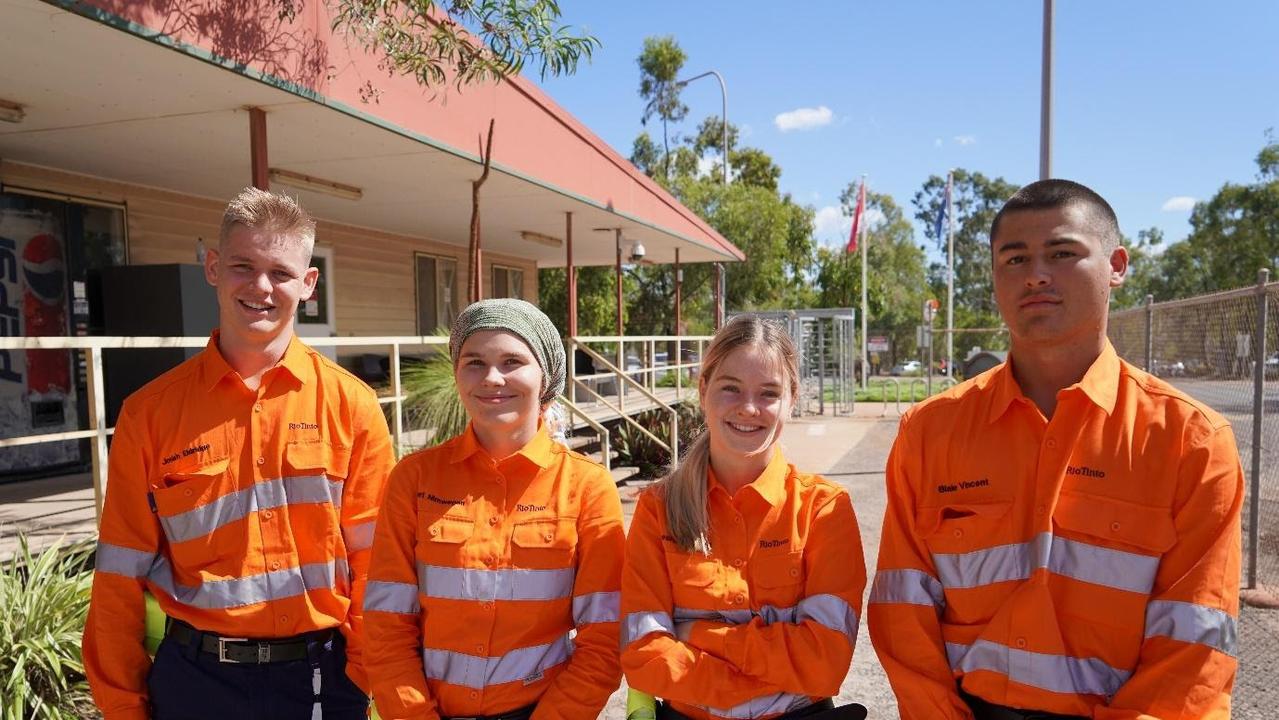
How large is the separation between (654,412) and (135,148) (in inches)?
282

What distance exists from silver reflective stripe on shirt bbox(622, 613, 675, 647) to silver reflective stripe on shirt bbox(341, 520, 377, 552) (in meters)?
0.77

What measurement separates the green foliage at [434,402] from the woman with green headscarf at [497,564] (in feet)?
14.4

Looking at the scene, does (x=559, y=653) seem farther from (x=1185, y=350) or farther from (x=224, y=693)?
(x=1185, y=350)

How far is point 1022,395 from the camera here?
1836mm

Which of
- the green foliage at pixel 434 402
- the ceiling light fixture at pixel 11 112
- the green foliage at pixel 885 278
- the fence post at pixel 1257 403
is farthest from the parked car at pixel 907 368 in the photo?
the ceiling light fixture at pixel 11 112

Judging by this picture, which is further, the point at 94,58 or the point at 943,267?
the point at 943,267

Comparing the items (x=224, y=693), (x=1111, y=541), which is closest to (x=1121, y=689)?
(x=1111, y=541)

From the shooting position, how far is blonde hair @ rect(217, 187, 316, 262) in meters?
2.04

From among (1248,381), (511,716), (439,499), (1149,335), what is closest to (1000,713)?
(511,716)

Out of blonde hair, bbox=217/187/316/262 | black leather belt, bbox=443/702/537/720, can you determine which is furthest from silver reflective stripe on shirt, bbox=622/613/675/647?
blonde hair, bbox=217/187/316/262

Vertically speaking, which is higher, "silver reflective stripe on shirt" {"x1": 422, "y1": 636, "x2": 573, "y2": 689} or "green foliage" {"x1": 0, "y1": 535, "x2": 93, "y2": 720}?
"silver reflective stripe on shirt" {"x1": 422, "y1": 636, "x2": 573, "y2": 689}

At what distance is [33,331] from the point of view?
6.62 metres

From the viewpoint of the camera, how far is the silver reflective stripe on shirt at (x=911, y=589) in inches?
71.3

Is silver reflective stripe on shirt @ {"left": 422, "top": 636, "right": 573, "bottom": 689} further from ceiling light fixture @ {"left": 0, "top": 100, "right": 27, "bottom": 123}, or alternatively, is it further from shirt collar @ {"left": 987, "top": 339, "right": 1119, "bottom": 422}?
ceiling light fixture @ {"left": 0, "top": 100, "right": 27, "bottom": 123}
